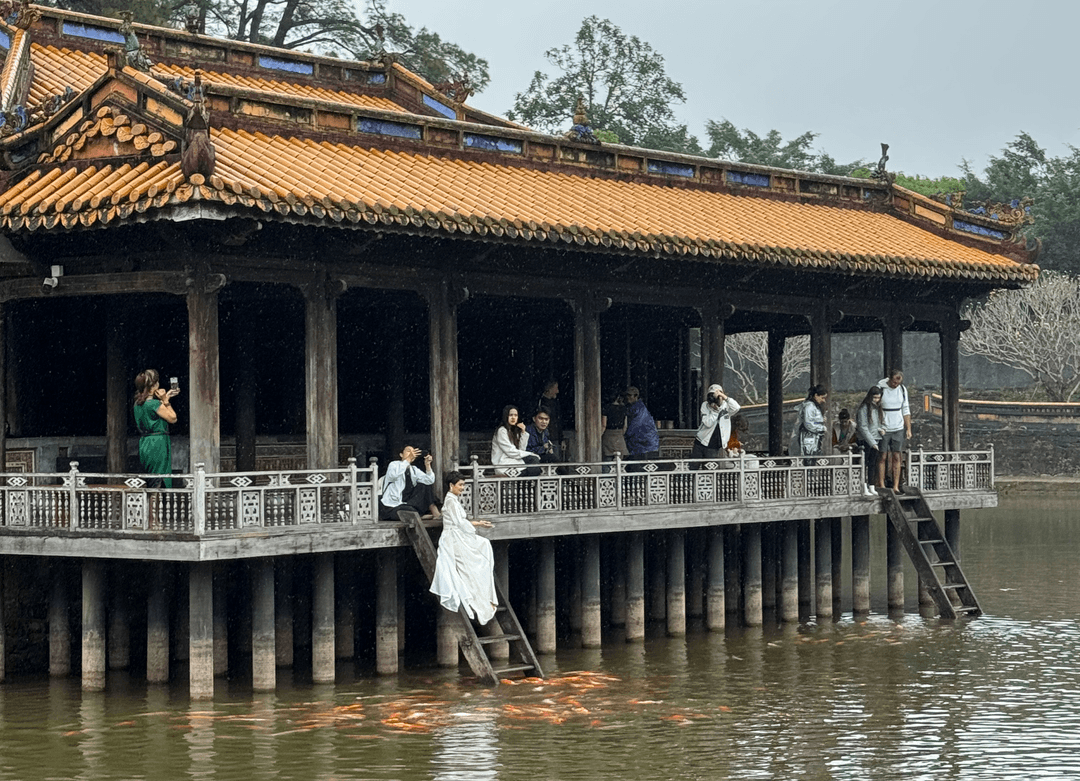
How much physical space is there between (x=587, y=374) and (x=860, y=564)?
610 cm

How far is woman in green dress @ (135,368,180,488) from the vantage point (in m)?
21.4

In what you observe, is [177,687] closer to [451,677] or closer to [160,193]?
[451,677]

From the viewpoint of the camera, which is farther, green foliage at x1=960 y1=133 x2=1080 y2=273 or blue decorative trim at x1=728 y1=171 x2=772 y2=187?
green foliage at x1=960 y1=133 x2=1080 y2=273

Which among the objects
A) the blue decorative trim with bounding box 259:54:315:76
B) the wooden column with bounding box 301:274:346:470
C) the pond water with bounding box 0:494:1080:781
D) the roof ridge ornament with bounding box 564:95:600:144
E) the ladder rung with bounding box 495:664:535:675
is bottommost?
the pond water with bounding box 0:494:1080:781

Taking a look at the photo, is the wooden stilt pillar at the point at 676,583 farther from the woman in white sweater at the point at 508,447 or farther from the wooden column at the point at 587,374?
the woman in white sweater at the point at 508,447

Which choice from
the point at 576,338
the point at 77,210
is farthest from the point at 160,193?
the point at 576,338

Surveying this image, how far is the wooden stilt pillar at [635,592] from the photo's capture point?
25.4 m

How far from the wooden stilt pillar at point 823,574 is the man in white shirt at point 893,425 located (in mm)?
1178

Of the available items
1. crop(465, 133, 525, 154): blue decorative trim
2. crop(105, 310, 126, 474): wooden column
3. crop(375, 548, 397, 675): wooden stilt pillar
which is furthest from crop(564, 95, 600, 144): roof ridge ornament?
crop(375, 548, 397, 675): wooden stilt pillar

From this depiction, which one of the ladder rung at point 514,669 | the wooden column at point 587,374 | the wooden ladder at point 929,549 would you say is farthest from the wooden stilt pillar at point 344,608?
the wooden ladder at point 929,549

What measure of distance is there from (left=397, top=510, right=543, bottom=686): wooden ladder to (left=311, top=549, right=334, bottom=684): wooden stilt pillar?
1.02m

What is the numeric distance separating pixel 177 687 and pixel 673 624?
300 inches

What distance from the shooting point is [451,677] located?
22156 millimetres

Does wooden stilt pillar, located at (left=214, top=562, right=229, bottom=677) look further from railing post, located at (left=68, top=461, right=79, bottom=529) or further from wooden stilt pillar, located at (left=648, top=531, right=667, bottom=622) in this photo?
wooden stilt pillar, located at (left=648, top=531, right=667, bottom=622)
